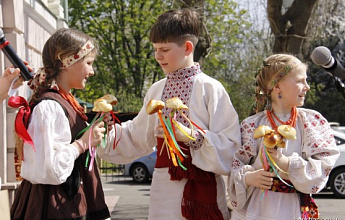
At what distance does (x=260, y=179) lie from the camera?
129 inches

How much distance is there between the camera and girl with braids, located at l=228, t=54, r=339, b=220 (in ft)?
10.7

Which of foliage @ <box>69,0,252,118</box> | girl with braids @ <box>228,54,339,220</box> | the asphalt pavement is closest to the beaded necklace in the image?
girl with braids @ <box>228,54,339,220</box>

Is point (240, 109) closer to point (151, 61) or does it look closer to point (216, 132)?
point (151, 61)

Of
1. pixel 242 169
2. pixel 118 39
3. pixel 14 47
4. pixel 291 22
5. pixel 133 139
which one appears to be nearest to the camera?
pixel 242 169

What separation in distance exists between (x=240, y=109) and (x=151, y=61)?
450cm

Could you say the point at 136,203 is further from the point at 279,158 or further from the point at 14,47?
the point at 279,158

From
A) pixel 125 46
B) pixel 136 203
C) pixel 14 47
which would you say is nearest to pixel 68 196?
pixel 14 47

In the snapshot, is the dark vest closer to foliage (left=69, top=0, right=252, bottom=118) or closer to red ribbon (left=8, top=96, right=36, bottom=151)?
red ribbon (left=8, top=96, right=36, bottom=151)

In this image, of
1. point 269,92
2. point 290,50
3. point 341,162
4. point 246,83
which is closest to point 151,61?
point 246,83

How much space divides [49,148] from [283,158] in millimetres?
1214

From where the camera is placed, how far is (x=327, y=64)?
3463 millimetres

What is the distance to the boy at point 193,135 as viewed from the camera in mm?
3428

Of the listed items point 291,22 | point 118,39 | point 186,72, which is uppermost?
point 186,72

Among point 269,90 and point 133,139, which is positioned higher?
point 269,90
